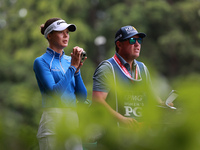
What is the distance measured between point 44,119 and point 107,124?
2392mm

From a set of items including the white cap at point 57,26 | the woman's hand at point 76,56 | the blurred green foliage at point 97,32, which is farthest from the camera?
the blurred green foliage at point 97,32

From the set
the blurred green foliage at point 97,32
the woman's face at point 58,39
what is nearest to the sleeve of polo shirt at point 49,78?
the woman's face at point 58,39

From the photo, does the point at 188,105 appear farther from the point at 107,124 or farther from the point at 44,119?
the point at 44,119

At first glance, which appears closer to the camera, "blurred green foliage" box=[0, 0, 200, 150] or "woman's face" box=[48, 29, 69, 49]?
"woman's face" box=[48, 29, 69, 49]

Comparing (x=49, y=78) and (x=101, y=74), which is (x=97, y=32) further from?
(x=49, y=78)

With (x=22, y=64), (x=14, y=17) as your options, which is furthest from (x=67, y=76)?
(x=14, y=17)

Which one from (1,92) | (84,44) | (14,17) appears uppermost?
(14,17)

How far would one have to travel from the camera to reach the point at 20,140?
26.9 inches

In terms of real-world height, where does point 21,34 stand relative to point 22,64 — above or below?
above

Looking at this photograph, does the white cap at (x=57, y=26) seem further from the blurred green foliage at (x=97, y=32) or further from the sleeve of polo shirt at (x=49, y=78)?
the blurred green foliage at (x=97, y=32)

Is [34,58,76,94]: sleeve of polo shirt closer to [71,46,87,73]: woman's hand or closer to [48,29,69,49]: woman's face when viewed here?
[71,46,87,73]: woman's hand

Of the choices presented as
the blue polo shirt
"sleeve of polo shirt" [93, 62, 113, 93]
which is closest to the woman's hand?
the blue polo shirt

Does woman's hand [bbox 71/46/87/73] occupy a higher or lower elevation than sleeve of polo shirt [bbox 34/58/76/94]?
higher

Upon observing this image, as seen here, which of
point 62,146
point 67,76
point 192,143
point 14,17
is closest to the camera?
point 192,143
